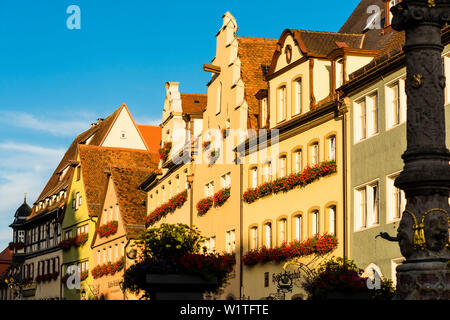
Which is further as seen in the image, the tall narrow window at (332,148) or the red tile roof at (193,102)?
the red tile roof at (193,102)

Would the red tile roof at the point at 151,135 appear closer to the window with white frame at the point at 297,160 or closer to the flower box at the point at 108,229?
the flower box at the point at 108,229

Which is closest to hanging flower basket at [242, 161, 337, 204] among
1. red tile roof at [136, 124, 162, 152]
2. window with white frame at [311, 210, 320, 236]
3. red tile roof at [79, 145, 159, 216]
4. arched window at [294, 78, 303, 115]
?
window with white frame at [311, 210, 320, 236]

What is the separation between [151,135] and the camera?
266 ft

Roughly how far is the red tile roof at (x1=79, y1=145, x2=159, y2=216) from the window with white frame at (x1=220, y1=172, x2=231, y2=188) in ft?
81.0

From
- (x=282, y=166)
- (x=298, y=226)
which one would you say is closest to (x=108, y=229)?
(x=282, y=166)

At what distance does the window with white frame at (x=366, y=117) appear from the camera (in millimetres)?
27578

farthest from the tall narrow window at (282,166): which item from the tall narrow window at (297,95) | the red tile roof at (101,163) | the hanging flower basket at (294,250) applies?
the red tile roof at (101,163)

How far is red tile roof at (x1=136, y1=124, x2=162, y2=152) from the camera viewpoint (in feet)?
257

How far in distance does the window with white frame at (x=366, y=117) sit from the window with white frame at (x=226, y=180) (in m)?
11.3

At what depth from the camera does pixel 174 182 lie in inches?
1921

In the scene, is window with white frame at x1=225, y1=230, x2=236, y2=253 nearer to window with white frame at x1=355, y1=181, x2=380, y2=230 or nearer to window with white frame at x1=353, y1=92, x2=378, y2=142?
window with white frame at x1=355, y1=181, x2=380, y2=230
